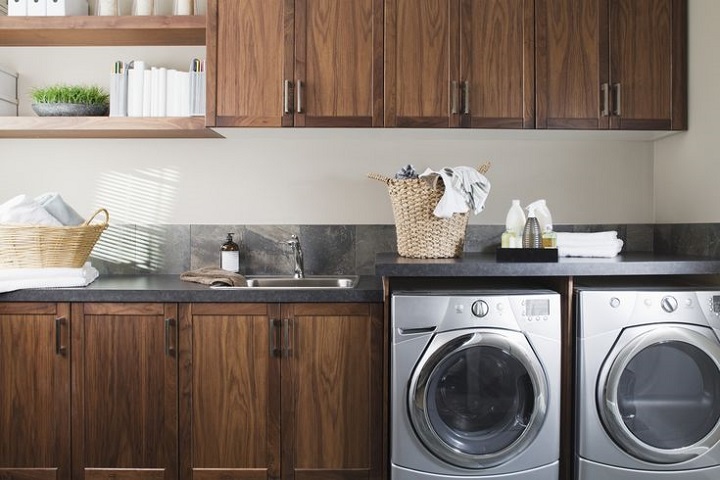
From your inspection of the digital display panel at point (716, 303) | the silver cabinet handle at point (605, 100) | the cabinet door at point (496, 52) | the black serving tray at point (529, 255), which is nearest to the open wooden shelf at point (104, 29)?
the cabinet door at point (496, 52)

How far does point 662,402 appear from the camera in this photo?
225 cm

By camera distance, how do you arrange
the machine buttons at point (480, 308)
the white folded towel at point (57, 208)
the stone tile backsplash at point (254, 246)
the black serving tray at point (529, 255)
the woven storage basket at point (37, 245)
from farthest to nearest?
the stone tile backsplash at point (254, 246) → the white folded towel at point (57, 208) → the woven storage basket at point (37, 245) → the black serving tray at point (529, 255) → the machine buttons at point (480, 308)

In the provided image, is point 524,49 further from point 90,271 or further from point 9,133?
point 9,133

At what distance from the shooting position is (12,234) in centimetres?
248

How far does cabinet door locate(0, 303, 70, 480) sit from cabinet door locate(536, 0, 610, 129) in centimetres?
222

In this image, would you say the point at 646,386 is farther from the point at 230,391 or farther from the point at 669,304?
the point at 230,391

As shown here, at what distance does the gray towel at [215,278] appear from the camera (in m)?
2.63

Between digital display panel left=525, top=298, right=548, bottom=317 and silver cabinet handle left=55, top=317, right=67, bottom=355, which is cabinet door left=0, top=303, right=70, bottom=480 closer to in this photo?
silver cabinet handle left=55, top=317, right=67, bottom=355

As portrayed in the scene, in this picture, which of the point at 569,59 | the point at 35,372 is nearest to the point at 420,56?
the point at 569,59

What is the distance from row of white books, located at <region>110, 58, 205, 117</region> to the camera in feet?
9.34

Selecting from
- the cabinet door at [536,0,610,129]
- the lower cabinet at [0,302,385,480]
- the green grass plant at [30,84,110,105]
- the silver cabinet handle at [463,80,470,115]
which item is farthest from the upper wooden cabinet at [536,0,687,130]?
the green grass plant at [30,84,110,105]

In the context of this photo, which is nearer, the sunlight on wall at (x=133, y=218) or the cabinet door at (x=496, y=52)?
the cabinet door at (x=496, y=52)

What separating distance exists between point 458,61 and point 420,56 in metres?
0.17

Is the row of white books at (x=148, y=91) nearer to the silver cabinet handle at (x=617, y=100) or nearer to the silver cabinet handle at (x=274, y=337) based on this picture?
the silver cabinet handle at (x=274, y=337)
